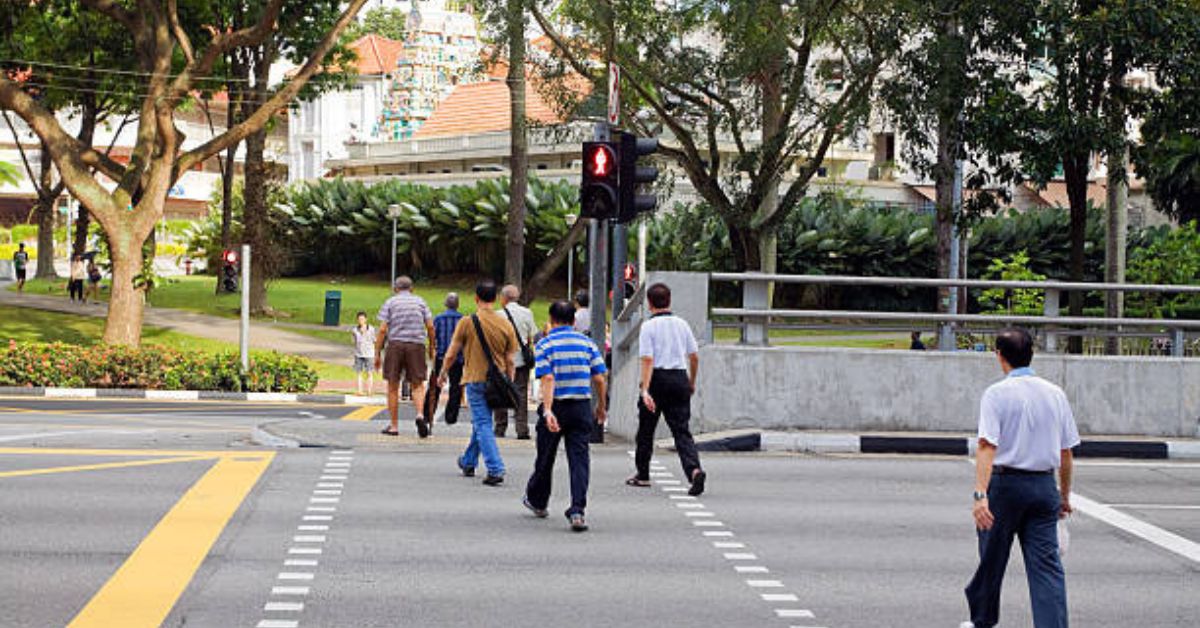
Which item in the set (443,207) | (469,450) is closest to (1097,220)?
(443,207)

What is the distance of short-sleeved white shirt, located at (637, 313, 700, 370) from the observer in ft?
47.2

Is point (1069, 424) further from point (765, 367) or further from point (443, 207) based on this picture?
point (443, 207)

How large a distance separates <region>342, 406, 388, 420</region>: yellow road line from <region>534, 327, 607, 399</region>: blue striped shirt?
10.9m

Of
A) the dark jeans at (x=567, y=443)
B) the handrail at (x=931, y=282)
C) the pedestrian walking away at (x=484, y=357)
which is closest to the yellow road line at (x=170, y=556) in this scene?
the pedestrian walking away at (x=484, y=357)

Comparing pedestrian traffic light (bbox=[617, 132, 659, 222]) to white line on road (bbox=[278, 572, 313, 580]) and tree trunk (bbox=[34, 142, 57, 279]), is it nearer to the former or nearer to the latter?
white line on road (bbox=[278, 572, 313, 580])

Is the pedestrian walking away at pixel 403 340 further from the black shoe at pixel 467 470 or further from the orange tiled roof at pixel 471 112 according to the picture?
the orange tiled roof at pixel 471 112

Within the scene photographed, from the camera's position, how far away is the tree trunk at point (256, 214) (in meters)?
Result: 49.1

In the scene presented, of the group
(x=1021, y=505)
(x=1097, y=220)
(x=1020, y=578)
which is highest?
(x=1097, y=220)

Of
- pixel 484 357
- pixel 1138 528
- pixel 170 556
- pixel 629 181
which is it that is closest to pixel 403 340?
pixel 629 181

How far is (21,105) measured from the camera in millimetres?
34219

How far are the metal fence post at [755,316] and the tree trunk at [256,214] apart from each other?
108 ft

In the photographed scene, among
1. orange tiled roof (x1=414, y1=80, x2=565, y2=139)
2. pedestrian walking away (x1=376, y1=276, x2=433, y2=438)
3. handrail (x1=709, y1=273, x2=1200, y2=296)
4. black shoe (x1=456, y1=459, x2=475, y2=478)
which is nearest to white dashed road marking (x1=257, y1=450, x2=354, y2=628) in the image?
black shoe (x1=456, y1=459, x2=475, y2=478)

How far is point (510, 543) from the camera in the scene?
11820 mm

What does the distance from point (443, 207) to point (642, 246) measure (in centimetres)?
2209
